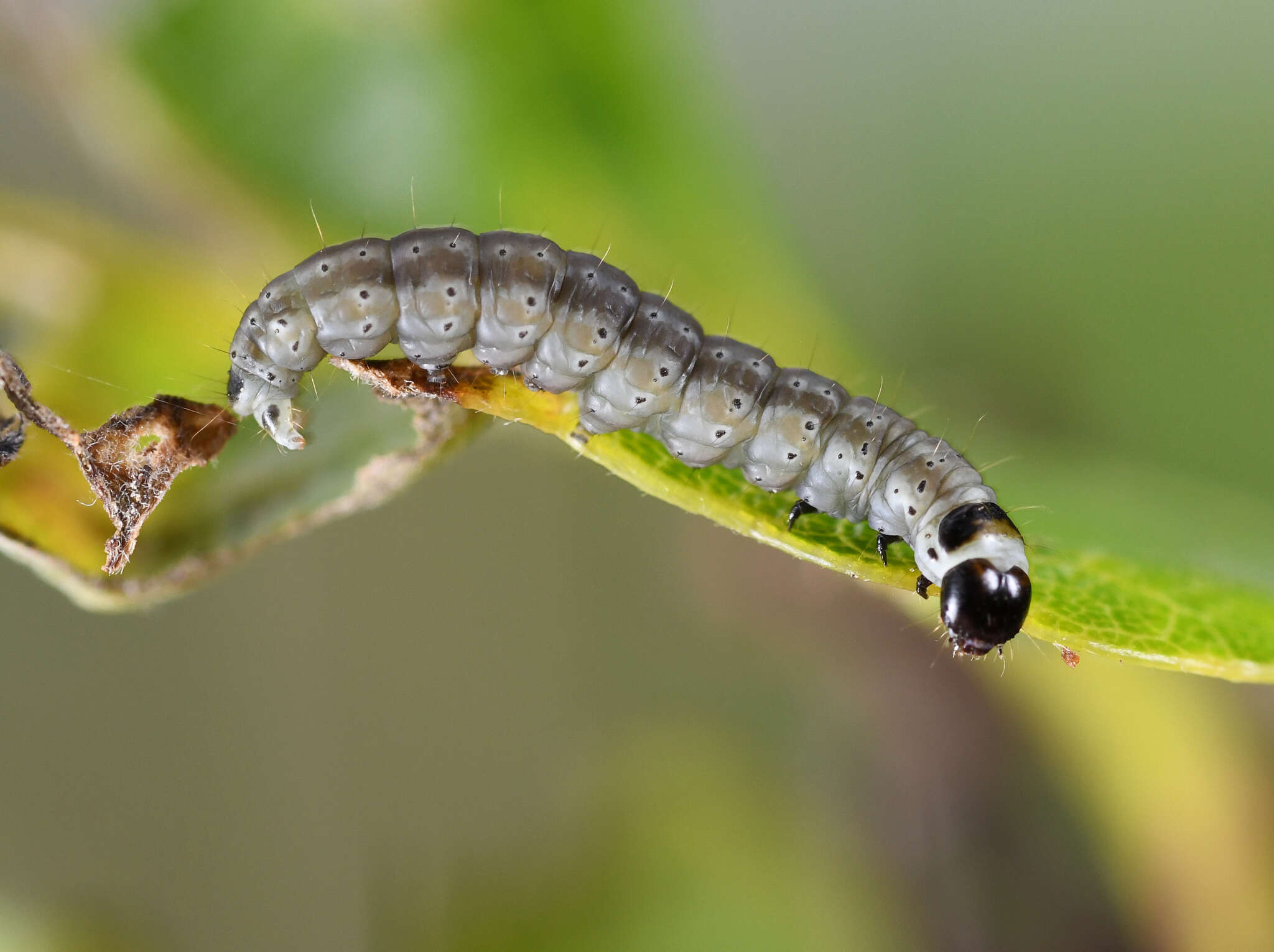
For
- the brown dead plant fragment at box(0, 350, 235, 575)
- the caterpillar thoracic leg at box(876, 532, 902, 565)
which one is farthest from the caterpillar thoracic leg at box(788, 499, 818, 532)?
the brown dead plant fragment at box(0, 350, 235, 575)

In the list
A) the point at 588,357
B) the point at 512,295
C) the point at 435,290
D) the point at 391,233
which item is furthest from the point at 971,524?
the point at 391,233

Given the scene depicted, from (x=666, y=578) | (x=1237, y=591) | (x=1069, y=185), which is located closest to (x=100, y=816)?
(x=666, y=578)

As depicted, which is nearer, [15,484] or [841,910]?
[15,484]

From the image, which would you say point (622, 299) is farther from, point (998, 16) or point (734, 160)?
point (998, 16)

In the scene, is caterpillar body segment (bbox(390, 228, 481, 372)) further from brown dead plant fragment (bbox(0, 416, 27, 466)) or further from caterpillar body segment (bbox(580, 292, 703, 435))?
brown dead plant fragment (bbox(0, 416, 27, 466))

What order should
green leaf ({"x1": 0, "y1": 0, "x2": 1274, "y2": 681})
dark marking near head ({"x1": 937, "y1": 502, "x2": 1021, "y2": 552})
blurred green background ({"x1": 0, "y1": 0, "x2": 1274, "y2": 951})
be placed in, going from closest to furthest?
green leaf ({"x1": 0, "y1": 0, "x2": 1274, "y2": 681}), dark marking near head ({"x1": 937, "y1": 502, "x2": 1021, "y2": 552}), blurred green background ({"x1": 0, "y1": 0, "x2": 1274, "y2": 951})

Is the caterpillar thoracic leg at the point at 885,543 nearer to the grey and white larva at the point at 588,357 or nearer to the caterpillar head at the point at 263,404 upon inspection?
the grey and white larva at the point at 588,357

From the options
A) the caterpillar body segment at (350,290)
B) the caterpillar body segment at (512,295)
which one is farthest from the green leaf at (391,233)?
the caterpillar body segment at (512,295)
